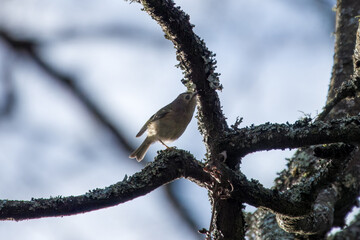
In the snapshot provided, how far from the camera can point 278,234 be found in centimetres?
423

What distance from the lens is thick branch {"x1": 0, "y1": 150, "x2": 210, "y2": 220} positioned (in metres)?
2.46

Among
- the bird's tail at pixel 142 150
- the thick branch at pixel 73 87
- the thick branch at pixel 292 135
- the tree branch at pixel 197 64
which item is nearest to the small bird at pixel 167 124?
the bird's tail at pixel 142 150

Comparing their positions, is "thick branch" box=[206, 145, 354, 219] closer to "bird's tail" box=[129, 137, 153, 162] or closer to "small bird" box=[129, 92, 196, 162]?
"small bird" box=[129, 92, 196, 162]

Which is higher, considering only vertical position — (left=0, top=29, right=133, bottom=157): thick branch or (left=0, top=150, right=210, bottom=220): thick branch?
(left=0, top=29, right=133, bottom=157): thick branch

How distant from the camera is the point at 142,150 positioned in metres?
6.18

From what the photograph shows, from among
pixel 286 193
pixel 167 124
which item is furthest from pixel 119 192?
pixel 167 124

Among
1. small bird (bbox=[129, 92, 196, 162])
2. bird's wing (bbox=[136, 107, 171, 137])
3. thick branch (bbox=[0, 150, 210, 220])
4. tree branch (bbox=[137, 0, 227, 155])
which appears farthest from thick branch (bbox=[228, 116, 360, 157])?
bird's wing (bbox=[136, 107, 171, 137])

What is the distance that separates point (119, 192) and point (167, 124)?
10.4ft

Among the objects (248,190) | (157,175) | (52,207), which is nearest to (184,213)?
(248,190)

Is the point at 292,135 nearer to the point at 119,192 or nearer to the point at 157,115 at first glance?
the point at 119,192

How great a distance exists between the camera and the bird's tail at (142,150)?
6008 mm

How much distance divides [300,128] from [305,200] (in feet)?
2.04

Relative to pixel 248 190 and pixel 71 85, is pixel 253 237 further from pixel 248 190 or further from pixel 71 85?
pixel 71 85

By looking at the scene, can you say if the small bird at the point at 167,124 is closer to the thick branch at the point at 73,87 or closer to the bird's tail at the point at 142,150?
the bird's tail at the point at 142,150
